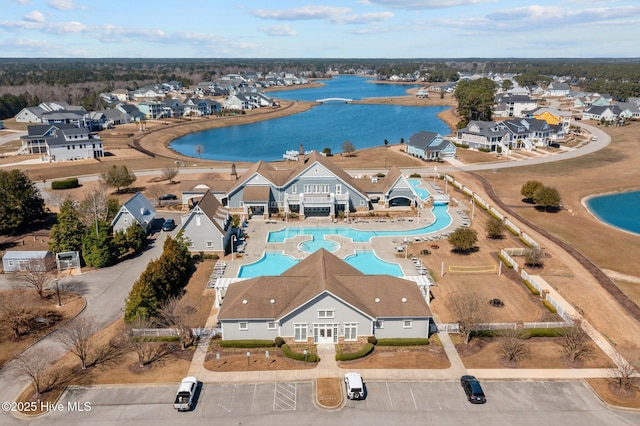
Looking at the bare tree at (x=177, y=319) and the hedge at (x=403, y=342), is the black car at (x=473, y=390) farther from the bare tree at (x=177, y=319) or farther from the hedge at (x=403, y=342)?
the bare tree at (x=177, y=319)

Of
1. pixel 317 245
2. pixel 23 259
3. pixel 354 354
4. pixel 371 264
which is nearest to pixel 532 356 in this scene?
pixel 354 354

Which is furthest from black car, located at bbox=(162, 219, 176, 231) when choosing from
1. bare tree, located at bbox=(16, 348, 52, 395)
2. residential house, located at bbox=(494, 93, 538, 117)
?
residential house, located at bbox=(494, 93, 538, 117)

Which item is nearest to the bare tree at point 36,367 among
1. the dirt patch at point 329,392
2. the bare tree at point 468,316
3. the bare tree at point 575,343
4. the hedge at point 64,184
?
the dirt patch at point 329,392

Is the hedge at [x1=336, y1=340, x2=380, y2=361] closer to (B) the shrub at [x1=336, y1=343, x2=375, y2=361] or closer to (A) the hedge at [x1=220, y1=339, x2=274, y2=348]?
(B) the shrub at [x1=336, y1=343, x2=375, y2=361]

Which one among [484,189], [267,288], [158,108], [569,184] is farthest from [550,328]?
[158,108]

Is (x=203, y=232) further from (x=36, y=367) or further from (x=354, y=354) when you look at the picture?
A: (x=354, y=354)

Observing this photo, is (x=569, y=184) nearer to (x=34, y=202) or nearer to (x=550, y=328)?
(x=550, y=328)

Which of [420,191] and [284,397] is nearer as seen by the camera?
[284,397]
